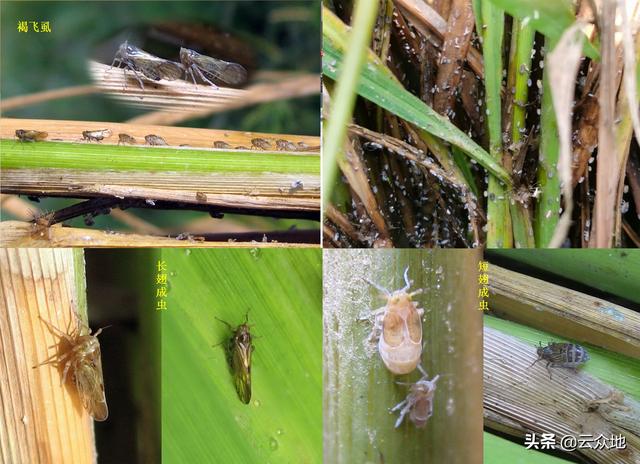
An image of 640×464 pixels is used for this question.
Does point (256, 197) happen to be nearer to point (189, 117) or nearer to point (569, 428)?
point (189, 117)

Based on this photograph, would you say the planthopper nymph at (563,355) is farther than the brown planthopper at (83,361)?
Yes

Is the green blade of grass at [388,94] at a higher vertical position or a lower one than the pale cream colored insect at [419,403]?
higher

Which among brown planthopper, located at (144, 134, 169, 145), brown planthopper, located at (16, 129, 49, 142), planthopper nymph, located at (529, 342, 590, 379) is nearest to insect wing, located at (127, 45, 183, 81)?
brown planthopper, located at (144, 134, 169, 145)

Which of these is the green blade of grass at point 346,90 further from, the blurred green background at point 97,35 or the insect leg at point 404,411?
the insect leg at point 404,411

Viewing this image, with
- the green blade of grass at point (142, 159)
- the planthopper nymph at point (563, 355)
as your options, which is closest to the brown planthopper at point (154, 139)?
the green blade of grass at point (142, 159)

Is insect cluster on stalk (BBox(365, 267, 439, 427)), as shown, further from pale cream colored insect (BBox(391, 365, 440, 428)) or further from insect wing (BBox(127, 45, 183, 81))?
insect wing (BBox(127, 45, 183, 81))
